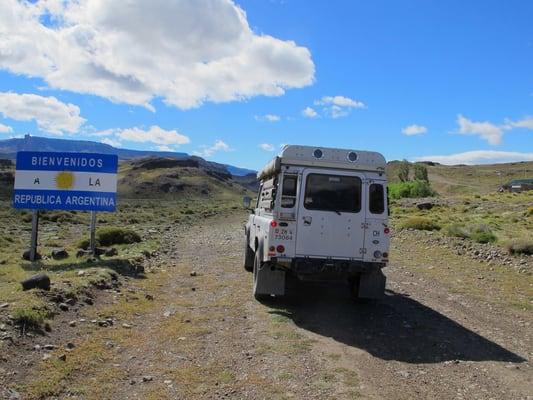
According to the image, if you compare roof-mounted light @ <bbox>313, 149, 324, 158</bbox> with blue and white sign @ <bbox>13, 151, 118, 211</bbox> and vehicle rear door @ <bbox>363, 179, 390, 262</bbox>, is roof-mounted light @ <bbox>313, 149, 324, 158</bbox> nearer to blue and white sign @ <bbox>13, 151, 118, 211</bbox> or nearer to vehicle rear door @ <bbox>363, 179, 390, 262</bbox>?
vehicle rear door @ <bbox>363, 179, 390, 262</bbox>

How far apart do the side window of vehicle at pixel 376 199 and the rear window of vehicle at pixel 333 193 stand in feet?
0.78

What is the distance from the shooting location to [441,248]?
67.8ft

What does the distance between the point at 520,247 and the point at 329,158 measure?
10722 millimetres

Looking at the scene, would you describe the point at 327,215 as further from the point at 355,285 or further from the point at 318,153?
the point at 355,285

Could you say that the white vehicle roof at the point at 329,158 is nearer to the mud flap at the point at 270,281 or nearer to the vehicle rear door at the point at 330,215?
the vehicle rear door at the point at 330,215

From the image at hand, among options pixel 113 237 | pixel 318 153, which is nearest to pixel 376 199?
pixel 318 153

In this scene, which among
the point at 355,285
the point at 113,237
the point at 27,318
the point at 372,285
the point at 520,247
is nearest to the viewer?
the point at 27,318

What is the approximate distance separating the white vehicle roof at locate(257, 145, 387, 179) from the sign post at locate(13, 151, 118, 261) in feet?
25.1

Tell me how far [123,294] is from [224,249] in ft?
33.1

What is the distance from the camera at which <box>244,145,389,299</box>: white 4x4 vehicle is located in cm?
977

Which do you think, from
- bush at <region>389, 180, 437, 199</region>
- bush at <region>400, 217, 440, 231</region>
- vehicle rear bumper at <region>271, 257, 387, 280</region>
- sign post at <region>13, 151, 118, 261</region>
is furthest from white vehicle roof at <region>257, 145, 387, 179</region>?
bush at <region>389, 180, 437, 199</region>

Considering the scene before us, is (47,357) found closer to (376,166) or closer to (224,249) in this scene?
(376,166)

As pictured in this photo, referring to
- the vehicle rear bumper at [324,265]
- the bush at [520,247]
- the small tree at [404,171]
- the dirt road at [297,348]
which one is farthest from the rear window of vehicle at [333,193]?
the small tree at [404,171]

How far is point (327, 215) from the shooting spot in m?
9.83
